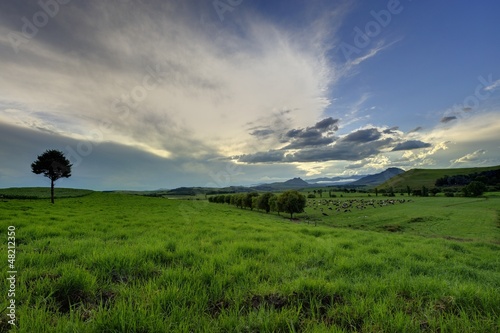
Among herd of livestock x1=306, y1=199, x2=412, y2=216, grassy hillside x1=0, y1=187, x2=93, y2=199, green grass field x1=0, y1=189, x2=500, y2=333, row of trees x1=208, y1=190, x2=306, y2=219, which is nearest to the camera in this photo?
green grass field x1=0, y1=189, x2=500, y2=333

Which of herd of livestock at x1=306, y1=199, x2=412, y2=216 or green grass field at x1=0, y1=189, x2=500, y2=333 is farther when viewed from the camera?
herd of livestock at x1=306, y1=199, x2=412, y2=216

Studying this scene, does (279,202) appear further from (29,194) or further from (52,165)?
(29,194)

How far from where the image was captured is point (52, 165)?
52.3 metres

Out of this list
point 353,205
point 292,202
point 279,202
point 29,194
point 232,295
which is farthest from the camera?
point 353,205

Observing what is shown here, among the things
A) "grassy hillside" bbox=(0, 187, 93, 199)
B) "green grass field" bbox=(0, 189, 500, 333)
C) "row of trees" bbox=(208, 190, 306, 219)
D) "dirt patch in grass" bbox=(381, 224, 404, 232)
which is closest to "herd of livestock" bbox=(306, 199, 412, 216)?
"row of trees" bbox=(208, 190, 306, 219)

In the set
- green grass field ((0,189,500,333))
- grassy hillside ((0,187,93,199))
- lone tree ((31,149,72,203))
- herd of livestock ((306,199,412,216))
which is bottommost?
herd of livestock ((306,199,412,216))

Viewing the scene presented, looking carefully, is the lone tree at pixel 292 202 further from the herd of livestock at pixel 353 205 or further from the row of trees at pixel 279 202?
the herd of livestock at pixel 353 205

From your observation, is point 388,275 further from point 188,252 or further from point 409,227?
point 409,227

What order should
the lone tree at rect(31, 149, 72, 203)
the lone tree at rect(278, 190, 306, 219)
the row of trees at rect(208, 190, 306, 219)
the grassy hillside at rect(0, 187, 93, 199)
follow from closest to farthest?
the lone tree at rect(31, 149, 72, 203) < the grassy hillside at rect(0, 187, 93, 199) < the lone tree at rect(278, 190, 306, 219) < the row of trees at rect(208, 190, 306, 219)

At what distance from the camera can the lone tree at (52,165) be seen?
51.5 m

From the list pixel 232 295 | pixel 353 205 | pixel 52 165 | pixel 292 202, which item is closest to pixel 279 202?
pixel 292 202

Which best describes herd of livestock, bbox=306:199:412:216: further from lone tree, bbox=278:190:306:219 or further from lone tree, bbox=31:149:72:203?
lone tree, bbox=31:149:72:203

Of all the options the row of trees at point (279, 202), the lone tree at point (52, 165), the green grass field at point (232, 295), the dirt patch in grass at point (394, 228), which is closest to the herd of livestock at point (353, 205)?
the row of trees at point (279, 202)

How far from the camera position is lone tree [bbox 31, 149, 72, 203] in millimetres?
51531
